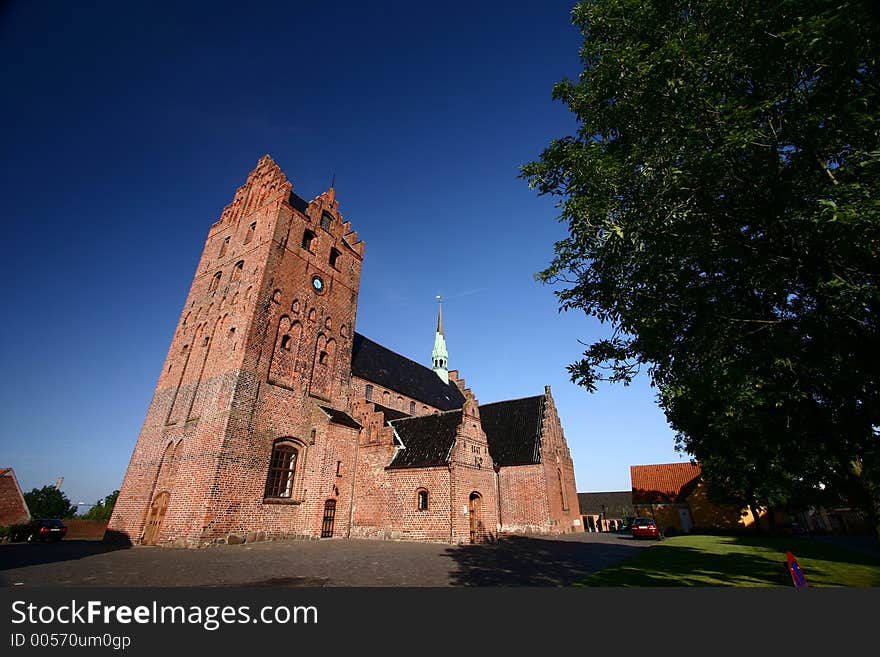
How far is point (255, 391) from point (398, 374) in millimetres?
16901

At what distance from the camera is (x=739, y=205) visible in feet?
23.8

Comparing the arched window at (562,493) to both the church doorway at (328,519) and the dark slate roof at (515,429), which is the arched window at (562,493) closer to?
the dark slate roof at (515,429)

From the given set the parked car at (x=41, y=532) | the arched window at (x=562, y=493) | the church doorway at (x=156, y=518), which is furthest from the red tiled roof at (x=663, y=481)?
the parked car at (x=41, y=532)

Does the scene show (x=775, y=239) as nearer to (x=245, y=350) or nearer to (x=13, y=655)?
(x=13, y=655)

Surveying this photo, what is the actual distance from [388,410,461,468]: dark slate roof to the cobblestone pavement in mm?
5492

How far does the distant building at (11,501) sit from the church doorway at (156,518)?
19.2 meters

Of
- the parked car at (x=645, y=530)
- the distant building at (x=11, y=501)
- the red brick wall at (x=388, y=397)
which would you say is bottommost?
the parked car at (x=645, y=530)

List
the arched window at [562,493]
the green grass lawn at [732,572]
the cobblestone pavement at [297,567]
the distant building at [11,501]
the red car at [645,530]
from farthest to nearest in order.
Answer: the arched window at [562,493] < the distant building at [11,501] < the red car at [645,530] < the cobblestone pavement at [297,567] < the green grass lawn at [732,572]

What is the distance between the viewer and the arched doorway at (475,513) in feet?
66.4

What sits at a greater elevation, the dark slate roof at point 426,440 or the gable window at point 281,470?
the dark slate roof at point 426,440

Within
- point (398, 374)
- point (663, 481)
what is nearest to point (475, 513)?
point (398, 374)

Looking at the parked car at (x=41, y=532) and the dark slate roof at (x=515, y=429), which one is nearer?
the parked car at (x=41, y=532)

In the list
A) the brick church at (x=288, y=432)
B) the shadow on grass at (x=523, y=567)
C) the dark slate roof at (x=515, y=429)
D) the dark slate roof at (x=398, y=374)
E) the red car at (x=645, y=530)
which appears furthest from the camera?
the dark slate roof at (x=398, y=374)

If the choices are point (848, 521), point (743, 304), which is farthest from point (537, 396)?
point (848, 521)
